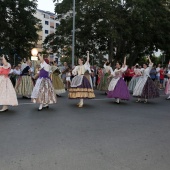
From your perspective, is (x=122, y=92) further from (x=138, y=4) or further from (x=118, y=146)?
(x=138, y=4)

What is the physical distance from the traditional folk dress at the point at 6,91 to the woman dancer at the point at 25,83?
3929 millimetres

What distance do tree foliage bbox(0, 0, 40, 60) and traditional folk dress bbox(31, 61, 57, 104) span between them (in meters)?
23.5

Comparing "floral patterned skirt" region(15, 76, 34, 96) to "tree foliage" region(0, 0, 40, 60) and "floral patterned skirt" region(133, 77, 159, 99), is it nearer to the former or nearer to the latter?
"floral patterned skirt" region(133, 77, 159, 99)

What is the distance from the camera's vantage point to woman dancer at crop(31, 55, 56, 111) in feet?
33.9

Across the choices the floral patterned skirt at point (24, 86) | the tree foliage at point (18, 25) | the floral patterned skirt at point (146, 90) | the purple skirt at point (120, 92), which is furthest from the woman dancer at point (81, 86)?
the tree foliage at point (18, 25)

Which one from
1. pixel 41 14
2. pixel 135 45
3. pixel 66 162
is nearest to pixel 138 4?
pixel 135 45

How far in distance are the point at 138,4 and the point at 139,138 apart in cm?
2540

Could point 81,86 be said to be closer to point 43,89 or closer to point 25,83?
point 43,89

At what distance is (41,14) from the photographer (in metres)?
108

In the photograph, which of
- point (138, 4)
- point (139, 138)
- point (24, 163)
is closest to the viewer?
point (24, 163)

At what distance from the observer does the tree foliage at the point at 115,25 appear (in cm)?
2994

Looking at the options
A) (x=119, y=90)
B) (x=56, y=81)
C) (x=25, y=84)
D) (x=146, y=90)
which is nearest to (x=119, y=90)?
(x=119, y=90)

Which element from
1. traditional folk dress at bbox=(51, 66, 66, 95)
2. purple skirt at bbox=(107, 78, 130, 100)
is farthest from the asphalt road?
traditional folk dress at bbox=(51, 66, 66, 95)

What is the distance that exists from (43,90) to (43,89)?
3 cm
